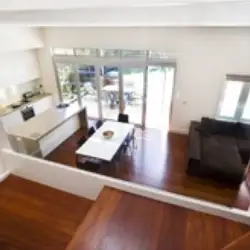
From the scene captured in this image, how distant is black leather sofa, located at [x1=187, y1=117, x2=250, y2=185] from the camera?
423 cm

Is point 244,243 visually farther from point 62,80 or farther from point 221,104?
point 62,80

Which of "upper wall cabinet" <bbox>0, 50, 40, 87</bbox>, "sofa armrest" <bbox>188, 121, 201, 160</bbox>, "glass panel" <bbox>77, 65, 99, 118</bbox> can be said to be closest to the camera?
"sofa armrest" <bbox>188, 121, 201, 160</bbox>

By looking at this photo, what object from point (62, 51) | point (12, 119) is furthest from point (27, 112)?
point (62, 51)

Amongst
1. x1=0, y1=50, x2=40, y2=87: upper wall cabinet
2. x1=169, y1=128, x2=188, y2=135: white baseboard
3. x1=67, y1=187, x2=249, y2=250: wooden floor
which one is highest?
x1=0, y1=50, x2=40, y2=87: upper wall cabinet

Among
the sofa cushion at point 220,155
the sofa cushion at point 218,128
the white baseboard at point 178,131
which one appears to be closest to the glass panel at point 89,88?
the white baseboard at point 178,131

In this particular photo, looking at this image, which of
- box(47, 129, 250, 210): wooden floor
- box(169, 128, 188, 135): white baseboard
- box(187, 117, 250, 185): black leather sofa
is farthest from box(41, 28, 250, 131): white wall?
box(47, 129, 250, 210): wooden floor

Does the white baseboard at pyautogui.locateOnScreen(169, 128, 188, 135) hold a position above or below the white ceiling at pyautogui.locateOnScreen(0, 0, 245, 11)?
below

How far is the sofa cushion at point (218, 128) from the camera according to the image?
5.50m

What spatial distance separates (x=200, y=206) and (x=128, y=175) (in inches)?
90.4

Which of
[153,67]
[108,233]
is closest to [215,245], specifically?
[108,233]

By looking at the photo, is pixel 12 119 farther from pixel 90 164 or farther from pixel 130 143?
pixel 130 143

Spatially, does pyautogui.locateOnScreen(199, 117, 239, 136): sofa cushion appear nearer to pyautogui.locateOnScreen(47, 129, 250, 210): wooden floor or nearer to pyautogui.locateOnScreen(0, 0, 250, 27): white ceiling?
pyautogui.locateOnScreen(47, 129, 250, 210): wooden floor

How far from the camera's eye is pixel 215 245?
2.04 m

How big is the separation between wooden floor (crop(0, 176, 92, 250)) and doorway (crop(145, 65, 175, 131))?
13.5ft
